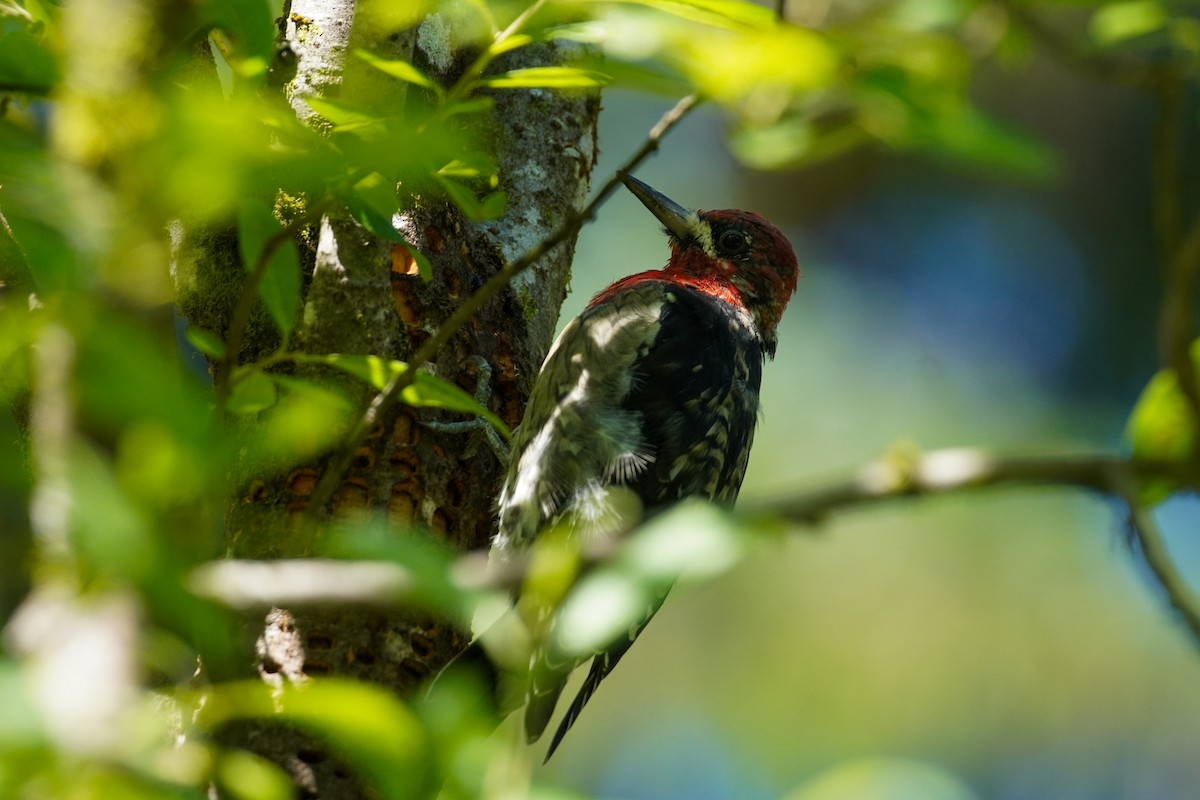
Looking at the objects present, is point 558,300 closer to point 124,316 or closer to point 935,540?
point 124,316

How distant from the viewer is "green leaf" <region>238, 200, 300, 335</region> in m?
1.32

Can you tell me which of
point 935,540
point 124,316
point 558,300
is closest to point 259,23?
point 124,316

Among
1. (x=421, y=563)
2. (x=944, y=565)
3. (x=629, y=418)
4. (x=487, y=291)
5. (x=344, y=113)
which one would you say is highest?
(x=344, y=113)

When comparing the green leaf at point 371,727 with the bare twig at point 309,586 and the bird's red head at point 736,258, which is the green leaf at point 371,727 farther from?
the bird's red head at point 736,258

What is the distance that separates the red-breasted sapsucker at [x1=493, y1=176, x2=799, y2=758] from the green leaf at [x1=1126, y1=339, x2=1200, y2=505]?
5.43 ft

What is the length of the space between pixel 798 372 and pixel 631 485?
543cm

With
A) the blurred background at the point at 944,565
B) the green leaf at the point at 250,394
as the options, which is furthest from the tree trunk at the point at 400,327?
the blurred background at the point at 944,565

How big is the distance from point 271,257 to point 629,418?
1.88 meters

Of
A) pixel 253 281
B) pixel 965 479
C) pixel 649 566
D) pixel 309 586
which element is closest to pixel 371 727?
pixel 309 586

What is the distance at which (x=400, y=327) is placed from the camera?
2.37m

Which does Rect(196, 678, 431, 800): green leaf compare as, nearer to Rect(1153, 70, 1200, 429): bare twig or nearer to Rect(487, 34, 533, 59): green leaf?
Rect(1153, 70, 1200, 429): bare twig

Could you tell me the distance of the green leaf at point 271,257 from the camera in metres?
1.32

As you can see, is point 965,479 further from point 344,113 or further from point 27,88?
point 27,88

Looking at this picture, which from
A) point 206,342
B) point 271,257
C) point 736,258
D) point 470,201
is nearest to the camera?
point 271,257
